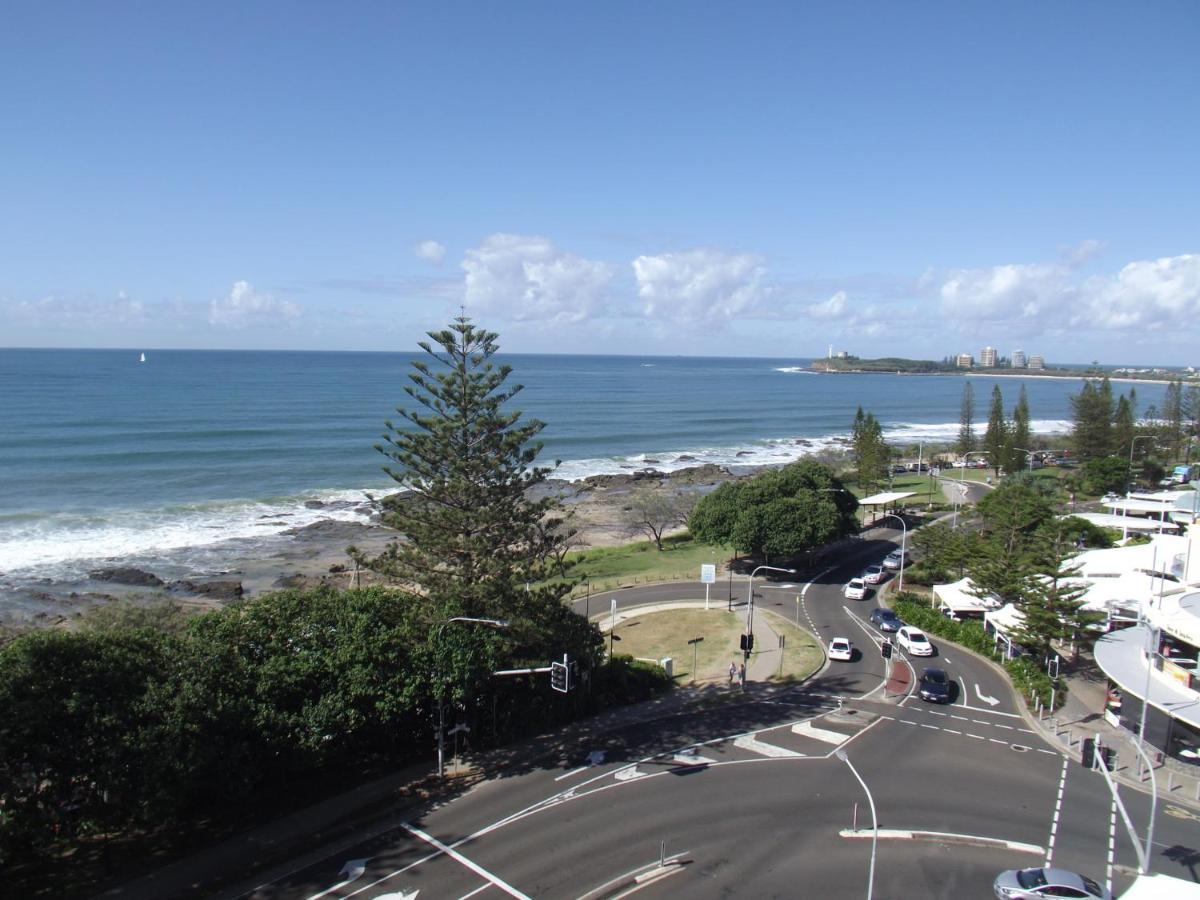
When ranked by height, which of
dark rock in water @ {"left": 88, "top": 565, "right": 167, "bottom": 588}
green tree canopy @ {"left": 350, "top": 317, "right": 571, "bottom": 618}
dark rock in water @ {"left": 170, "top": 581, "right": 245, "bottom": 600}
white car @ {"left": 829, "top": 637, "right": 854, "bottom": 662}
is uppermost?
green tree canopy @ {"left": 350, "top": 317, "right": 571, "bottom": 618}

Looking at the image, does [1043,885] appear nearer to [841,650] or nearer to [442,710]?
[442,710]

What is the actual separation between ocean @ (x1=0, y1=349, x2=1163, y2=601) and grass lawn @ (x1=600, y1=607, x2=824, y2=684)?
21.3m

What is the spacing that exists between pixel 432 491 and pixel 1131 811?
2319 cm

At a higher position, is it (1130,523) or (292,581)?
(1130,523)

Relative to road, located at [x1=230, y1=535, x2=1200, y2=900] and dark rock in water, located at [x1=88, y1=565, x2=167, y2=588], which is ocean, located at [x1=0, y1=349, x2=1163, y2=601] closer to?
dark rock in water, located at [x1=88, y1=565, x2=167, y2=588]

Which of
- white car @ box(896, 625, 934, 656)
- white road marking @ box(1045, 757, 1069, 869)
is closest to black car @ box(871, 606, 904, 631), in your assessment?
white car @ box(896, 625, 934, 656)

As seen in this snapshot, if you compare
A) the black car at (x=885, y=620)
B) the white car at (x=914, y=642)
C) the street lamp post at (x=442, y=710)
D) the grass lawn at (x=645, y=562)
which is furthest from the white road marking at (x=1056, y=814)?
the grass lawn at (x=645, y=562)

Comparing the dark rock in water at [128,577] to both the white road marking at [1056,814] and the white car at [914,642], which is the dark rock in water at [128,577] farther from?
the white road marking at [1056,814]

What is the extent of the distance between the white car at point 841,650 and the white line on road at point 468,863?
812 inches

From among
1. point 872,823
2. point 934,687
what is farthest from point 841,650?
point 872,823

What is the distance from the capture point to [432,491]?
2819 centimetres

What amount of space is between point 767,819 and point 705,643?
16.8m

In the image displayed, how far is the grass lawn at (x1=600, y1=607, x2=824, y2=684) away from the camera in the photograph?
109 feet

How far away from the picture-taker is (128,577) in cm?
4969
